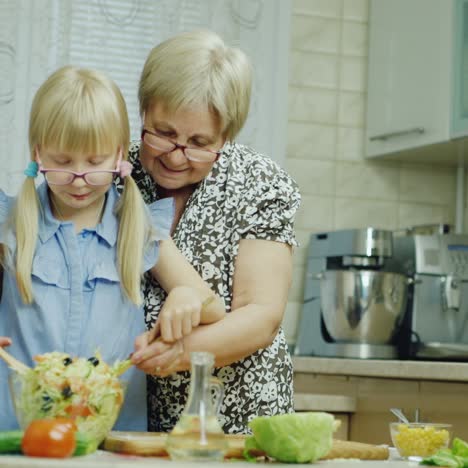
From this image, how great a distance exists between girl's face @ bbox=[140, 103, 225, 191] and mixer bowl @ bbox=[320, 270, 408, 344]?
1.62 meters

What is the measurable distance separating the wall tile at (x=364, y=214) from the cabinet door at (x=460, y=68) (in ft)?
1.68

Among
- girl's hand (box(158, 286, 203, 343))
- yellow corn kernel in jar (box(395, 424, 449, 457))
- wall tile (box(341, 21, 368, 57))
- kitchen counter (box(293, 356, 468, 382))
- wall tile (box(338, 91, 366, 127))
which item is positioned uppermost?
wall tile (box(341, 21, 368, 57))

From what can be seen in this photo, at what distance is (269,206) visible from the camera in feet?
5.70

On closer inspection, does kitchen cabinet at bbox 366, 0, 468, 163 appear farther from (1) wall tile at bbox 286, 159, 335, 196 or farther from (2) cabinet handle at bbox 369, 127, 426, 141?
(1) wall tile at bbox 286, 159, 335, 196

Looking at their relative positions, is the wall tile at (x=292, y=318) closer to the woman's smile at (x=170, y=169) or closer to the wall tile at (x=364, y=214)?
the wall tile at (x=364, y=214)

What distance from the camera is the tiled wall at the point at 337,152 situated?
3693 mm

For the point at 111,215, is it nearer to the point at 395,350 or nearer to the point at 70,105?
the point at 70,105

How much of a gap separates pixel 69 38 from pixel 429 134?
1.18 metres

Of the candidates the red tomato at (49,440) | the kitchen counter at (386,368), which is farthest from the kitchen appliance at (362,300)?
the red tomato at (49,440)

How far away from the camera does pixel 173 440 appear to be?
1215 mm

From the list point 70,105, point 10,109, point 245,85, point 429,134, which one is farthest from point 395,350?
point 70,105

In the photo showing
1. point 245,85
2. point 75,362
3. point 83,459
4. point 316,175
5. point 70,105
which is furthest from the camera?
point 316,175

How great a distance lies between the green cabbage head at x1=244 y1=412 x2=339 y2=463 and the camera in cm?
125

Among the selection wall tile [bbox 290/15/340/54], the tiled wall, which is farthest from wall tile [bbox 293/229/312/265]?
wall tile [bbox 290/15/340/54]
